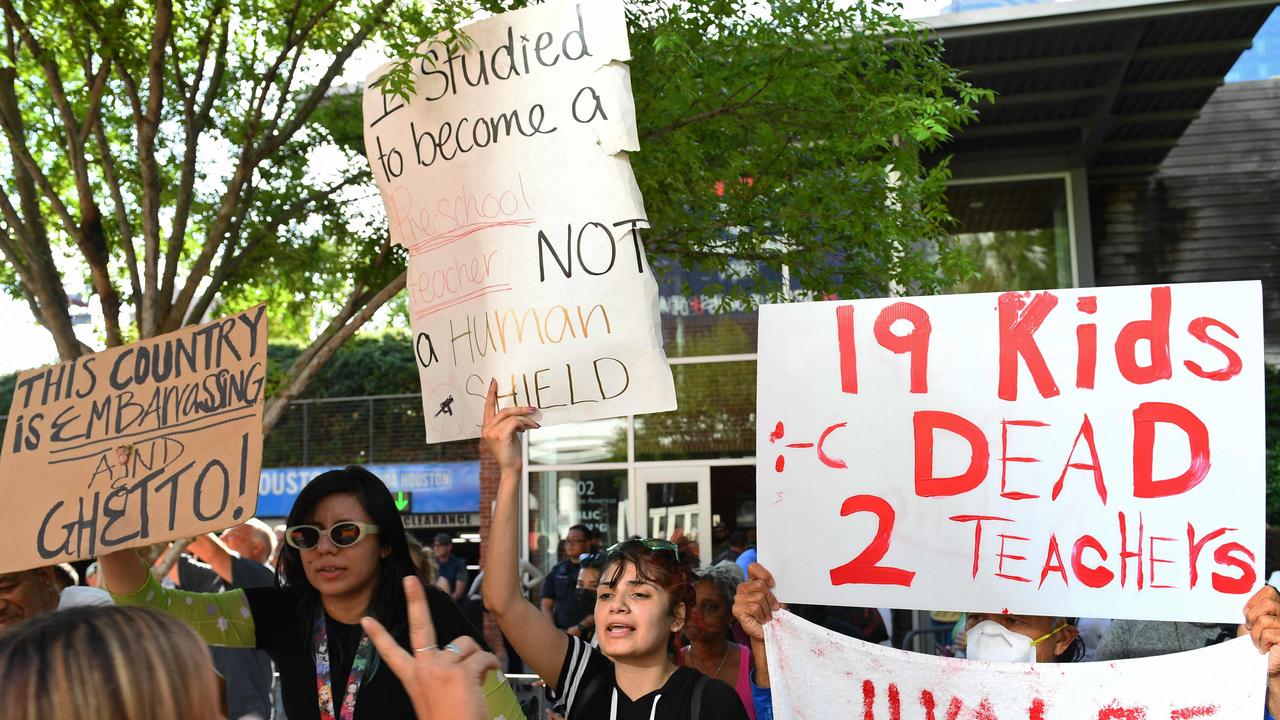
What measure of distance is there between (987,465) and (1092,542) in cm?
31

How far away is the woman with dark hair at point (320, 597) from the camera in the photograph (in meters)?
2.92

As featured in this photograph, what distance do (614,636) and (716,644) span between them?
5.34ft

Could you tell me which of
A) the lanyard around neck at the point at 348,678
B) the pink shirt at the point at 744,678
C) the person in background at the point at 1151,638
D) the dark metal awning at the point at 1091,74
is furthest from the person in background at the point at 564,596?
the lanyard around neck at the point at 348,678

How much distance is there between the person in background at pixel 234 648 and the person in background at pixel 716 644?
8.24 feet

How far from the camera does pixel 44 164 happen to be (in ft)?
26.1

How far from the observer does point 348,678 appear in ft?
9.29

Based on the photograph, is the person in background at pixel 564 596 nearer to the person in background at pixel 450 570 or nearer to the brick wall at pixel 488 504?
the person in background at pixel 450 570

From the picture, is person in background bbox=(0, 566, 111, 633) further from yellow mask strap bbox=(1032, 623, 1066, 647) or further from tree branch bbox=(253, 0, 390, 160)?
tree branch bbox=(253, 0, 390, 160)

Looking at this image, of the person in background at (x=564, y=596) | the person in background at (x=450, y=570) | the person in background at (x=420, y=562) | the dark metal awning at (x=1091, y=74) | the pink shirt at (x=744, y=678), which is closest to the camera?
the pink shirt at (x=744, y=678)

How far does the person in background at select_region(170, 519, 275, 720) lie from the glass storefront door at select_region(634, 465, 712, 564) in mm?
7704

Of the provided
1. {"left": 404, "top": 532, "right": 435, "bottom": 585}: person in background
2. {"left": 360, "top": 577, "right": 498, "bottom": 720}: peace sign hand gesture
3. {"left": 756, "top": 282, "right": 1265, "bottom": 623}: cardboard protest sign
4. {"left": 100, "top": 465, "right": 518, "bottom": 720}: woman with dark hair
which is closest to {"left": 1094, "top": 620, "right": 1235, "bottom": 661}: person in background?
{"left": 756, "top": 282, "right": 1265, "bottom": 623}: cardboard protest sign

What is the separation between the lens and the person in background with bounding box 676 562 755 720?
4.32m

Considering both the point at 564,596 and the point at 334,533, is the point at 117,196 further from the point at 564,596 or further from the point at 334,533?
the point at 564,596

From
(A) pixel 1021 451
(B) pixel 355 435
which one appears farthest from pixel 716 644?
(B) pixel 355 435
